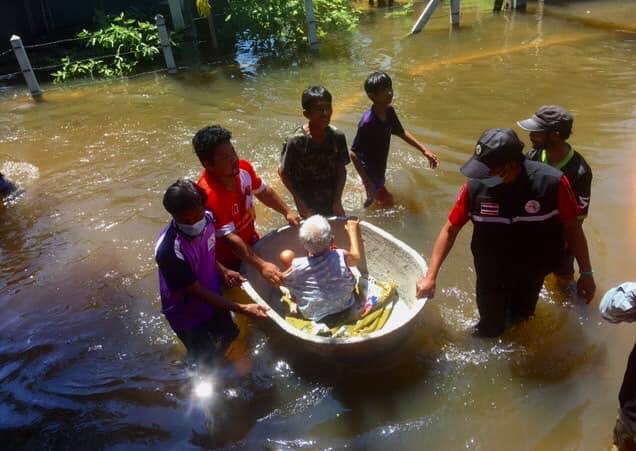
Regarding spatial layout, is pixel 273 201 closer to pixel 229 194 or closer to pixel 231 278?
pixel 229 194

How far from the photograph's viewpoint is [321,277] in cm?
346

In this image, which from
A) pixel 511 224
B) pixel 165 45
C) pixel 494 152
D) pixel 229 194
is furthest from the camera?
pixel 165 45

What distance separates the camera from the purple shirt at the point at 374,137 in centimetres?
463

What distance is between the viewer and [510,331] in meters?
3.58

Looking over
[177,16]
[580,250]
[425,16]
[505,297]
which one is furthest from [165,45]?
[580,250]

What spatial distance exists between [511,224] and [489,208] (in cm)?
17

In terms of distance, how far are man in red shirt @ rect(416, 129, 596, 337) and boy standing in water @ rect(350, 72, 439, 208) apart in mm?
1738

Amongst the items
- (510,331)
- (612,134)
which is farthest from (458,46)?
(510,331)

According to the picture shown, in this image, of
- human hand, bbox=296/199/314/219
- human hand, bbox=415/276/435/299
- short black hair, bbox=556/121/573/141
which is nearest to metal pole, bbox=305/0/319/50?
human hand, bbox=296/199/314/219

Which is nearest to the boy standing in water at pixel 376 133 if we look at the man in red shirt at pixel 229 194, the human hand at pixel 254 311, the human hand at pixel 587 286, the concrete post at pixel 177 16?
the man in red shirt at pixel 229 194

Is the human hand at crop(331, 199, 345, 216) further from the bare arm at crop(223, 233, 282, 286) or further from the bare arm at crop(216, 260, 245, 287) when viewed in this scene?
the bare arm at crop(216, 260, 245, 287)

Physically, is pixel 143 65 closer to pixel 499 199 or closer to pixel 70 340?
pixel 70 340

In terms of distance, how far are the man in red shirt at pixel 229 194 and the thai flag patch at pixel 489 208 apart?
1410mm

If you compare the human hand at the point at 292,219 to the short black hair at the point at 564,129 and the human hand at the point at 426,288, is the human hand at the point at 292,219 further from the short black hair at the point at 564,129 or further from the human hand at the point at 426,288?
the short black hair at the point at 564,129
